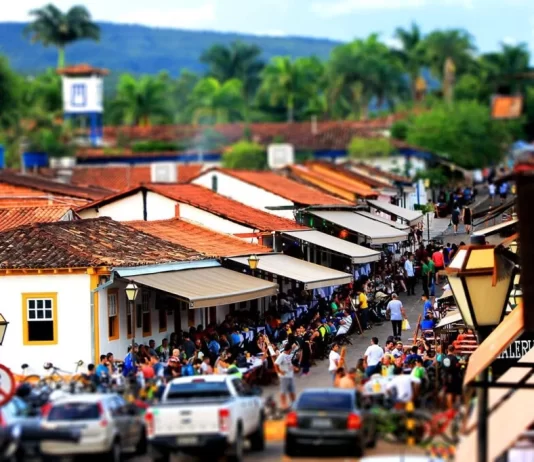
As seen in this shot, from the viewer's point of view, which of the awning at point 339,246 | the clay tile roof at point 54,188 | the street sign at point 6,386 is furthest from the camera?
the clay tile roof at point 54,188

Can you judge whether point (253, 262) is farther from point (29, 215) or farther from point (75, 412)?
point (75, 412)

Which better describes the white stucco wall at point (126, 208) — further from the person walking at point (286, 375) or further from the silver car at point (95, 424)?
the silver car at point (95, 424)

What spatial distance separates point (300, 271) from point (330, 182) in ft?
78.9

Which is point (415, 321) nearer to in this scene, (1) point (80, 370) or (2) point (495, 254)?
(1) point (80, 370)

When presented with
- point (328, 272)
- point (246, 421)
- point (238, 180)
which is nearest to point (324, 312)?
point (328, 272)

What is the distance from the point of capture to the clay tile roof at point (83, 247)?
1405 inches

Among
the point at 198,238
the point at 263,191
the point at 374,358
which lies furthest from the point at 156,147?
the point at 374,358

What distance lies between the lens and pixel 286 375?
91.5ft

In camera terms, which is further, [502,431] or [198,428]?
[198,428]

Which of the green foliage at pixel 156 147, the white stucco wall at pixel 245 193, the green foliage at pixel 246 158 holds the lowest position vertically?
the white stucco wall at pixel 245 193

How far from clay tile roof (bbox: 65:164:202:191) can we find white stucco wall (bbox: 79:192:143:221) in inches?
1701

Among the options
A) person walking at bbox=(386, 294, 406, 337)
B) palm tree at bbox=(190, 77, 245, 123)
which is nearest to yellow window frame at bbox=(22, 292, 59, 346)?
person walking at bbox=(386, 294, 406, 337)

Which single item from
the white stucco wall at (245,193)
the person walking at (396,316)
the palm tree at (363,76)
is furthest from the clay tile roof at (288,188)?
the palm tree at (363,76)

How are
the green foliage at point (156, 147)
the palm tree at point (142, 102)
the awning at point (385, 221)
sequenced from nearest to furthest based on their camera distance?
the awning at point (385, 221), the green foliage at point (156, 147), the palm tree at point (142, 102)
